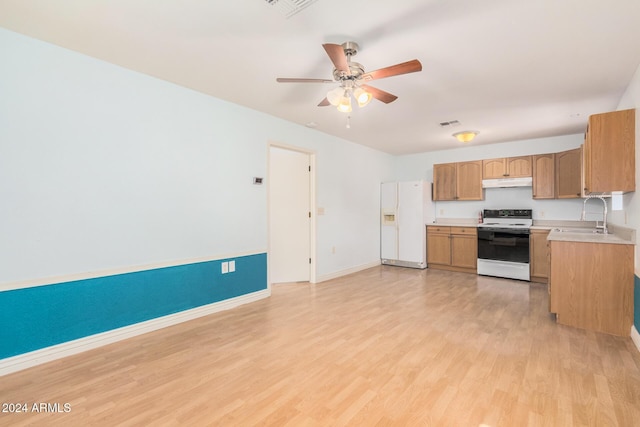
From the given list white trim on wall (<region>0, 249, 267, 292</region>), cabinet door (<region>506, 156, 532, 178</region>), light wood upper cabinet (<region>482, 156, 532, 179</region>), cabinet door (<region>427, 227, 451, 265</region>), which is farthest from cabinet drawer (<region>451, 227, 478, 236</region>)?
white trim on wall (<region>0, 249, 267, 292</region>)

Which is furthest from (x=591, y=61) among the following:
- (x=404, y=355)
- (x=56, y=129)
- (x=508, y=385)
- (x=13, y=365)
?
(x=13, y=365)

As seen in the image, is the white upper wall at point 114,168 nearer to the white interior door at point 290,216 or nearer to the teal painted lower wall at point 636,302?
the white interior door at point 290,216

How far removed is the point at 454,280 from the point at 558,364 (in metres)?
2.78

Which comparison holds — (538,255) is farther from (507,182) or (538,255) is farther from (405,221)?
(405,221)

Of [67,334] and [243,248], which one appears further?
[243,248]

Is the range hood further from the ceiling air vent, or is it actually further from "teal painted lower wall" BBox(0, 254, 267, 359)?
the ceiling air vent

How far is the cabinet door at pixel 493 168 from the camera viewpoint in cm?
542

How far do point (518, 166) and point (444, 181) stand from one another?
1.29 m

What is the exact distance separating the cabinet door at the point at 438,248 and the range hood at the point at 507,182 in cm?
118

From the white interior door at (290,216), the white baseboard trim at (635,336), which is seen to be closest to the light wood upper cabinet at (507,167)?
the white baseboard trim at (635,336)

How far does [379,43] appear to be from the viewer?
2314mm

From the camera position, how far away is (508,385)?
1996 mm

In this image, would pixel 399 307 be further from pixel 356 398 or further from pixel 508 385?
pixel 356 398

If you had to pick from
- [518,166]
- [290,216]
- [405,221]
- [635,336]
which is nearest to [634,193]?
[635,336]
